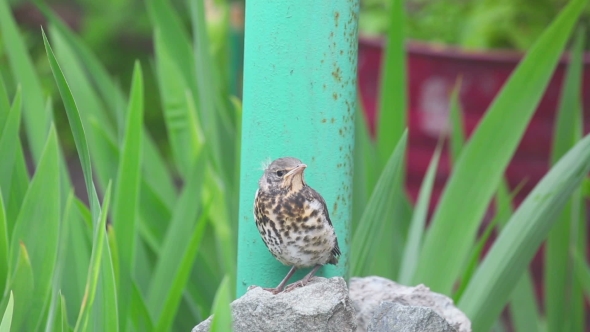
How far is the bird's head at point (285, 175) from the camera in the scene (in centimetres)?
84

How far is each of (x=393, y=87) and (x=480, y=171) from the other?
10.1 inches

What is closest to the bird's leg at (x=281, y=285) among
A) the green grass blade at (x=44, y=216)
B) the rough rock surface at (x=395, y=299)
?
the rough rock surface at (x=395, y=299)

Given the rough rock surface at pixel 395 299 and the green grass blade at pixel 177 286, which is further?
the green grass blade at pixel 177 286

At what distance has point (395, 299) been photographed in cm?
Answer: 107

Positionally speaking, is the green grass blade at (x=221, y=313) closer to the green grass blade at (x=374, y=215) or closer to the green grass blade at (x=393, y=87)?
the green grass blade at (x=374, y=215)

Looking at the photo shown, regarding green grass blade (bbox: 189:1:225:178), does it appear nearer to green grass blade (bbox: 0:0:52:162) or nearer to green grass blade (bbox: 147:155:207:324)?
green grass blade (bbox: 147:155:207:324)

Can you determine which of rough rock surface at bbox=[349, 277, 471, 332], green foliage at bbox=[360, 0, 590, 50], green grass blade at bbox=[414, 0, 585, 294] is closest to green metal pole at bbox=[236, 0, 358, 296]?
rough rock surface at bbox=[349, 277, 471, 332]

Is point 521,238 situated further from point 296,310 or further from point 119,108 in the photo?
point 119,108

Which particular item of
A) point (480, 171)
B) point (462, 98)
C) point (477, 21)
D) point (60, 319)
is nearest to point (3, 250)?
point (60, 319)

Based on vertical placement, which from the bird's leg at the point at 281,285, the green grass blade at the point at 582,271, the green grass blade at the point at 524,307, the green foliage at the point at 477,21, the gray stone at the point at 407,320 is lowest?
the green grass blade at the point at 524,307

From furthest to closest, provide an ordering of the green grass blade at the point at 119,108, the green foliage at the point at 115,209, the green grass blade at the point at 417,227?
the green grass blade at the point at 119,108, the green grass blade at the point at 417,227, the green foliage at the point at 115,209

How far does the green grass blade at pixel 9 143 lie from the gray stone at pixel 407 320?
574mm

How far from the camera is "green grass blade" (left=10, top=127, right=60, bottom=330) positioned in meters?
1.07

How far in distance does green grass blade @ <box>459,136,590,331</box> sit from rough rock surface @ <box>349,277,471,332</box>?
146 mm
